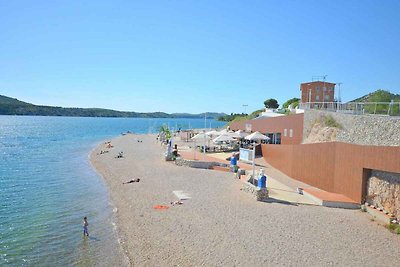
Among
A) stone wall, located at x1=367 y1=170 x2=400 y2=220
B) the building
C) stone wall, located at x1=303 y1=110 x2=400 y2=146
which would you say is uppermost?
the building

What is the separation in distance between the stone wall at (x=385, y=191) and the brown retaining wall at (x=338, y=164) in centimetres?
29

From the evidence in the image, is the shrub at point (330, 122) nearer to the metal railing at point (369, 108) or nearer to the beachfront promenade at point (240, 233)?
the metal railing at point (369, 108)

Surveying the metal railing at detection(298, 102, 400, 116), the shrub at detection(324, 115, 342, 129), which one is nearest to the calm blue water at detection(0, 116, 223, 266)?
the shrub at detection(324, 115, 342, 129)

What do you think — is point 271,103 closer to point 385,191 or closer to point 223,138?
point 223,138

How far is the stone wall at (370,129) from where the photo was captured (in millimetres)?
16250

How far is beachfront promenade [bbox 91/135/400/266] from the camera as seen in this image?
1126 cm

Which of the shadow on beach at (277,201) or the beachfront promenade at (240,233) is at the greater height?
the shadow on beach at (277,201)

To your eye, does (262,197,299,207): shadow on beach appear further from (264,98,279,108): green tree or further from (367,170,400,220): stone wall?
(264,98,279,108): green tree

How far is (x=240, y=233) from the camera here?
13203mm

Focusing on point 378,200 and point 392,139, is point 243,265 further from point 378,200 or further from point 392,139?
point 392,139

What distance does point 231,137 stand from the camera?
33.2 meters

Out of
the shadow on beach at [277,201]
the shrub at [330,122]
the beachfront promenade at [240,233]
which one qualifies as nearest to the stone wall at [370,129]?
the shrub at [330,122]

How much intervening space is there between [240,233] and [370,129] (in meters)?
9.43

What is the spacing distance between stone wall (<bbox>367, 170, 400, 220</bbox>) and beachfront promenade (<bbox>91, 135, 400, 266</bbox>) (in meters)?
0.90
